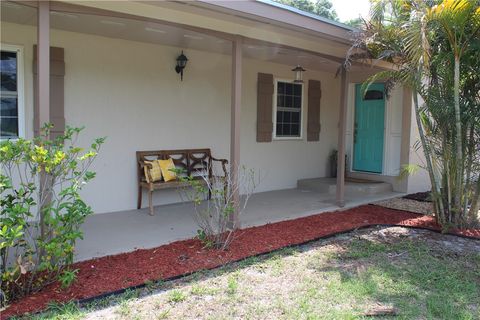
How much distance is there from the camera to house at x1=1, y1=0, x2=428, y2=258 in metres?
4.54


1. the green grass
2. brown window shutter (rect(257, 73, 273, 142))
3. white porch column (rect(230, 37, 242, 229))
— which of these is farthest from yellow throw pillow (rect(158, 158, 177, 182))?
the green grass

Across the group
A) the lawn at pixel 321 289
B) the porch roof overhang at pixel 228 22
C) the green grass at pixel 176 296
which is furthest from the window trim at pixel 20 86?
the green grass at pixel 176 296

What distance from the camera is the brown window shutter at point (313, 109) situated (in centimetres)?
860

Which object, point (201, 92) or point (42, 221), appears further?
point (201, 92)

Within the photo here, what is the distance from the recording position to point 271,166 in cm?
809

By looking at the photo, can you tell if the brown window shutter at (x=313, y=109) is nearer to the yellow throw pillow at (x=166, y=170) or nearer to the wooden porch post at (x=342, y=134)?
the wooden porch post at (x=342, y=134)

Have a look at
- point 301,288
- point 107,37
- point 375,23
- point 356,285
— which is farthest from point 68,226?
point 375,23

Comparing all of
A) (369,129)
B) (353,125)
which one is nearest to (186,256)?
(369,129)

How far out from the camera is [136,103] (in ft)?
20.2

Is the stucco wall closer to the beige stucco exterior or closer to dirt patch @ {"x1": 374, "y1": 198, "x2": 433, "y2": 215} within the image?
the beige stucco exterior

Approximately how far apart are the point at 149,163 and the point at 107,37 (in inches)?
73.0

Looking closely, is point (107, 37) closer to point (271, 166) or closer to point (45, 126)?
point (45, 126)

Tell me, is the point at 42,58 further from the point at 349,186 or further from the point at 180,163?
the point at 349,186

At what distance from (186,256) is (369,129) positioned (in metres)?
5.95
